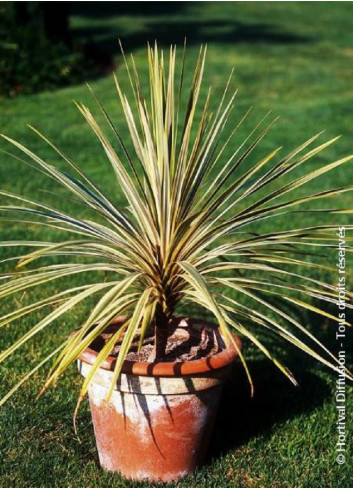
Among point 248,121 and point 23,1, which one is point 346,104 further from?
point 23,1

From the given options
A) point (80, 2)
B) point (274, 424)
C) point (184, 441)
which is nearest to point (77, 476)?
point (184, 441)

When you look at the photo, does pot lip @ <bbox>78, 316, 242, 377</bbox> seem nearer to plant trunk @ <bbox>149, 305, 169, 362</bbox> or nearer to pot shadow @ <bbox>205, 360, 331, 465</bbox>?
plant trunk @ <bbox>149, 305, 169, 362</bbox>

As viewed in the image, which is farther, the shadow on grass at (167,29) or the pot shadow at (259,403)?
the shadow on grass at (167,29)

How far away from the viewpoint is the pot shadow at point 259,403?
357 cm

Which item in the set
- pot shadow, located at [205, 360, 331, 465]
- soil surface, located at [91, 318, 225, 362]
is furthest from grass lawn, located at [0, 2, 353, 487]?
soil surface, located at [91, 318, 225, 362]

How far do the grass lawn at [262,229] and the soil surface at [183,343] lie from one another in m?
0.42

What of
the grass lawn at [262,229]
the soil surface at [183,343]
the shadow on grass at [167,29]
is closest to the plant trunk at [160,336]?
the soil surface at [183,343]

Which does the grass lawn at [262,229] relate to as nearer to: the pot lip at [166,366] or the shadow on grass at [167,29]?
the shadow on grass at [167,29]

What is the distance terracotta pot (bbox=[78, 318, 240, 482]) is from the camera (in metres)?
2.97

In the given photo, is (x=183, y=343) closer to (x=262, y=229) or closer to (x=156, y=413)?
(x=156, y=413)

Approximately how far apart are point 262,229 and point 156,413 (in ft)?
10.4

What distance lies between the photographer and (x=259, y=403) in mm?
3832

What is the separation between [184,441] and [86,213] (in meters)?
3.26

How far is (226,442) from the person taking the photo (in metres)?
3.52
